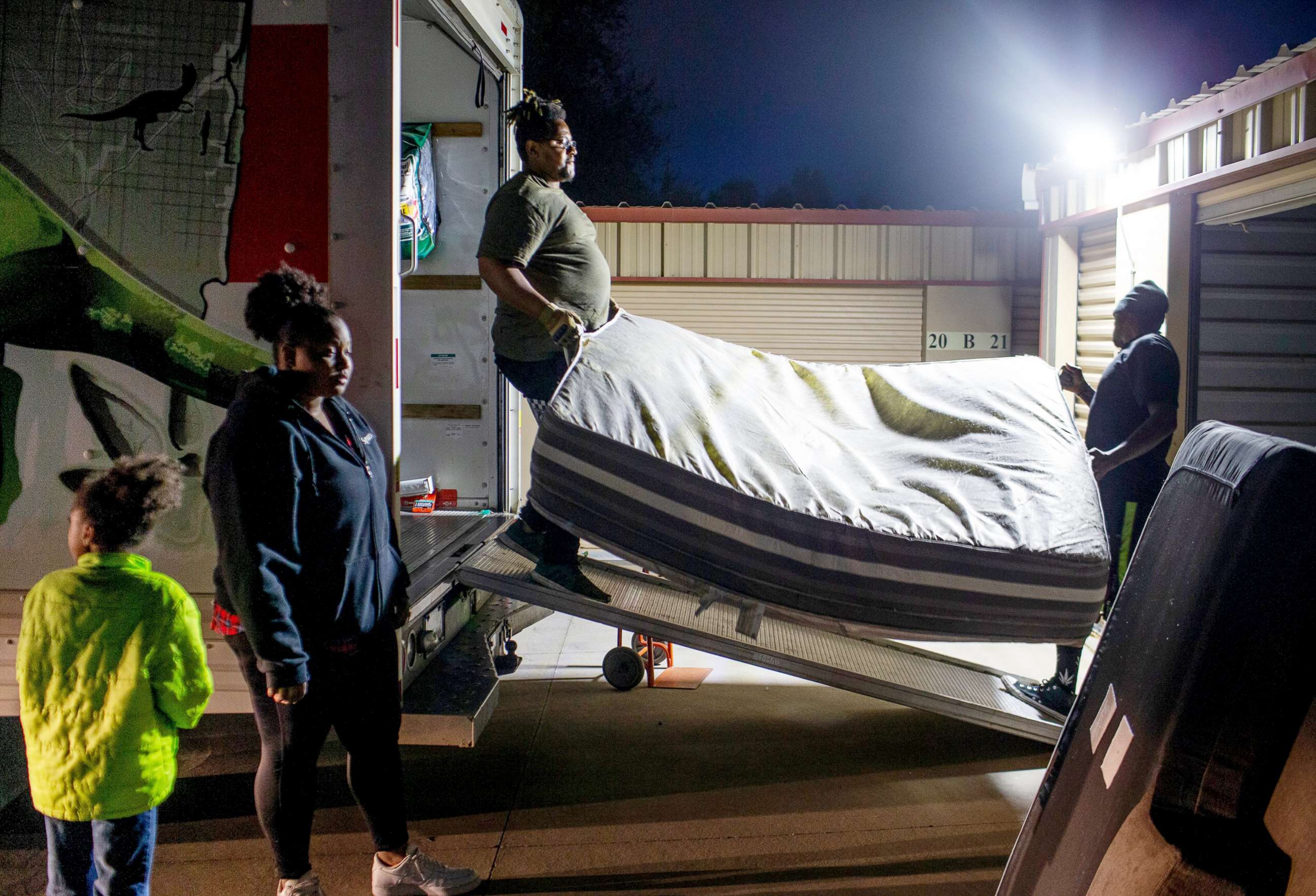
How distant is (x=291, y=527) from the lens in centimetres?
265

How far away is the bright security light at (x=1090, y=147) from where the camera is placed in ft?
25.2

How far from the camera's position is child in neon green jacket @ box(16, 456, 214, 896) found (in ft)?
8.19

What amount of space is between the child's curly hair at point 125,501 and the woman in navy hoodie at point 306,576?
0.13 metres

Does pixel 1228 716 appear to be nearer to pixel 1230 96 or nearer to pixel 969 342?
pixel 1230 96

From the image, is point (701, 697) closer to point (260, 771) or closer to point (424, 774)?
point (424, 774)

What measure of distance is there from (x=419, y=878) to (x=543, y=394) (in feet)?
5.82

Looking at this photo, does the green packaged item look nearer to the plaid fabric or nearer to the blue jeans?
the plaid fabric

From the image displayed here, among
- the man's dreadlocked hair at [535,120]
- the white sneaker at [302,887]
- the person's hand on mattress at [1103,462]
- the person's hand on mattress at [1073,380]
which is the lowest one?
the white sneaker at [302,887]

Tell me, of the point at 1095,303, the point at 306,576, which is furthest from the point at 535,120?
the point at 1095,303

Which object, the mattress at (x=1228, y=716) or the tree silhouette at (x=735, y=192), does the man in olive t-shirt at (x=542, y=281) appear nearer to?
the mattress at (x=1228, y=716)

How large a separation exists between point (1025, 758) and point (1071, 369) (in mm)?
1898

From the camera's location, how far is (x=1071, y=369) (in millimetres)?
4883

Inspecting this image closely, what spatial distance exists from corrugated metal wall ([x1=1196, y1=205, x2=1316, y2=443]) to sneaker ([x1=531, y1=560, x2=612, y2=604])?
5.52 m

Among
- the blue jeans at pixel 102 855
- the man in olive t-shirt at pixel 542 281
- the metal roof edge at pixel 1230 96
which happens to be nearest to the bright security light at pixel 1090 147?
the metal roof edge at pixel 1230 96
